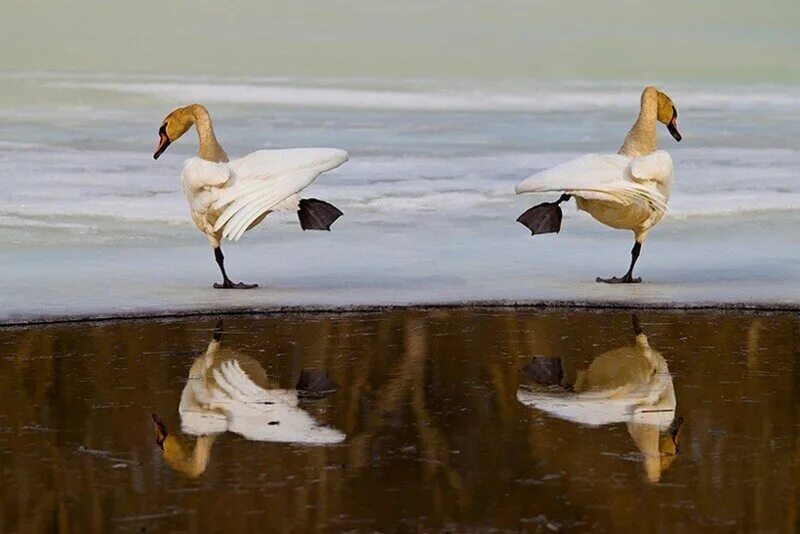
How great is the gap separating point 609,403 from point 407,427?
95cm

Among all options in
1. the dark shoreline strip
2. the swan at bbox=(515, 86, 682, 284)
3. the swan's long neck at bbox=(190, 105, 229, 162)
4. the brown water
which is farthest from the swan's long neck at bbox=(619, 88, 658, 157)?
the swan's long neck at bbox=(190, 105, 229, 162)

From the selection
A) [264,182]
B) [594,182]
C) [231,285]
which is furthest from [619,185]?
[231,285]

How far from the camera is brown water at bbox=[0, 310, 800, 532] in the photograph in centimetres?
490

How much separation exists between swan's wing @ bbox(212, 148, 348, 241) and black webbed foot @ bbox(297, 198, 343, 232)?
1.65 ft

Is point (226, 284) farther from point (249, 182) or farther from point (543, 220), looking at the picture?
point (543, 220)

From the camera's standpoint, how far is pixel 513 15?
129 ft

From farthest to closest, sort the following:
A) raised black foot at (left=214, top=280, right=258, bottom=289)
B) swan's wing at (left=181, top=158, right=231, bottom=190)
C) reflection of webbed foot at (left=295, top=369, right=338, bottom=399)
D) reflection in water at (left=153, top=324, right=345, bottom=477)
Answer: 1. raised black foot at (left=214, top=280, right=258, bottom=289)
2. swan's wing at (left=181, top=158, right=231, bottom=190)
3. reflection of webbed foot at (left=295, top=369, right=338, bottom=399)
4. reflection in water at (left=153, top=324, right=345, bottom=477)

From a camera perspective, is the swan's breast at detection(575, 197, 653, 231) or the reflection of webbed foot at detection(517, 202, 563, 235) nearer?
the swan's breast at detection(575, 197, 653, 231)

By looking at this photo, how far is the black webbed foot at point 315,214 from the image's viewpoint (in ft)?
35.4

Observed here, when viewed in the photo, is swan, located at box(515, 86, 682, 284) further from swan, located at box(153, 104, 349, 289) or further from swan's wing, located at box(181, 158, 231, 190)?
swan's wing, located at box(181, 158, 231, 190)

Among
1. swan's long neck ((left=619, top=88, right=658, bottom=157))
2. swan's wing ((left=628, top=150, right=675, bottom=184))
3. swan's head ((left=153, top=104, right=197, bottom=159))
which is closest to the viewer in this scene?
swan's wing ((left=628, top=150, right=675, bottom=184))

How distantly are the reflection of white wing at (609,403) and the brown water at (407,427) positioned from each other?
15mm

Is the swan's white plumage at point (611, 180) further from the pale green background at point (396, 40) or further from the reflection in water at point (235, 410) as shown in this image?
the pale green background at point (396, 40)

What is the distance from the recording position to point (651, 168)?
10.3 m
